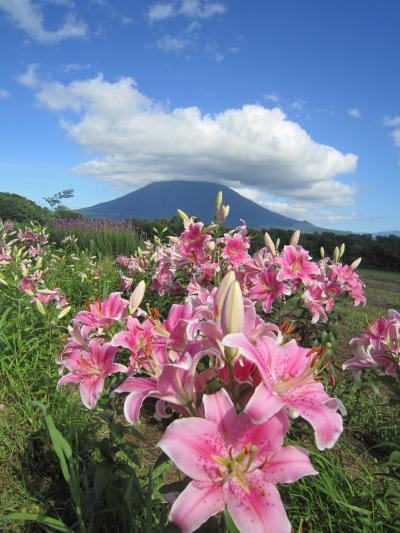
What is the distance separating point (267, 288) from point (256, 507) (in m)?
1.79

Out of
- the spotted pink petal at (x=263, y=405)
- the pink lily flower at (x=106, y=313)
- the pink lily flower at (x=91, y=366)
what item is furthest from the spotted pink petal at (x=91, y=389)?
the spotted pink petal at (x=263, y=405)

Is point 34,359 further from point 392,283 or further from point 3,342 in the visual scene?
point 392,283

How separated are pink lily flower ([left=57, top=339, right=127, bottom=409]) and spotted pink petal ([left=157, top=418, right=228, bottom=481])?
51 cm

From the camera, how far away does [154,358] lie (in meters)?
1.02

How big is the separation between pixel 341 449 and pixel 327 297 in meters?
0.97

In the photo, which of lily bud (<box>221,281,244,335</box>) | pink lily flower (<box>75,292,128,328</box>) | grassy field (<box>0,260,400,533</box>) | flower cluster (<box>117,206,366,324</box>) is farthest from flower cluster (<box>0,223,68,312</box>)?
lily bud (<box>221,281,244,335</box>)

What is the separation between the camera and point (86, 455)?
2162 mm

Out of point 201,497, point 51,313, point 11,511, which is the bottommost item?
point 11,511

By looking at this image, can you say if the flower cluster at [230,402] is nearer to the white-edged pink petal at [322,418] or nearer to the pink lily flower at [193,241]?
the white-edged pink petal at [322,418]

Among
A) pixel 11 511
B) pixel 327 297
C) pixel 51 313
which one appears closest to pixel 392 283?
pixel 327 297

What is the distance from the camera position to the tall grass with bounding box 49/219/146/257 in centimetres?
926

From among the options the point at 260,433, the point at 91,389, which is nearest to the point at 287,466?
the point at 260,433

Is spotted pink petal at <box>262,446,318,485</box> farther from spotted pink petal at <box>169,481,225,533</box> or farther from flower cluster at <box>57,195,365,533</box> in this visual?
spotted pink petal at <box>169,481,225,533</box>

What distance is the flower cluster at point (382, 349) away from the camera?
1895 mm
